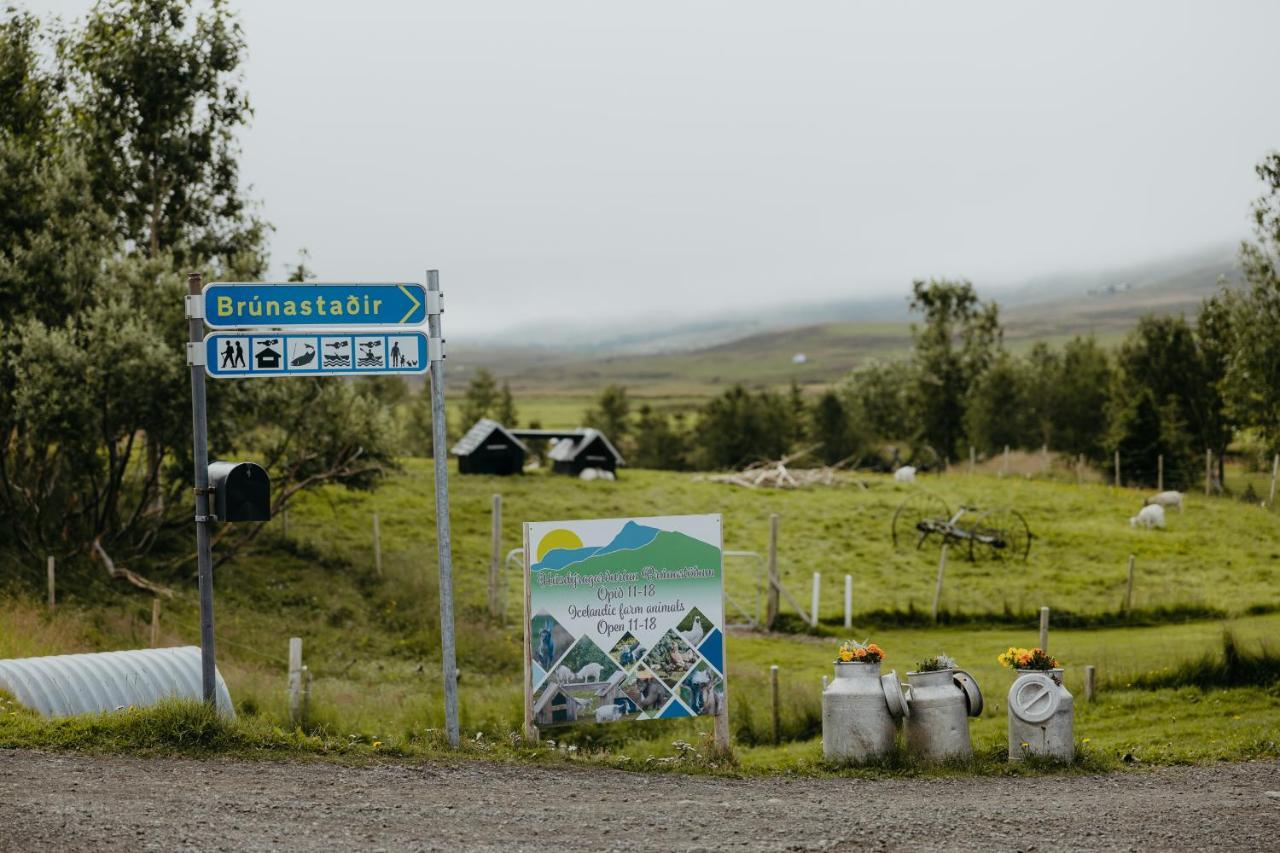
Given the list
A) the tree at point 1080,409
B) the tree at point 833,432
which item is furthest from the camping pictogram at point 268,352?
the tree at point 1080,409

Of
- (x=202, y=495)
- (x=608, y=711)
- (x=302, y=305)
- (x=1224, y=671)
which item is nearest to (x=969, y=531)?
(x=1224, y=671)

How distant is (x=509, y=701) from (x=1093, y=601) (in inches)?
839

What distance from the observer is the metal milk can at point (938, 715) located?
1361 centimetres

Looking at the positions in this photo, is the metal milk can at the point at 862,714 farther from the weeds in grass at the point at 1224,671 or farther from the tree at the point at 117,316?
the tree at the point at 117,316

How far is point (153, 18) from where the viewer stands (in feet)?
118

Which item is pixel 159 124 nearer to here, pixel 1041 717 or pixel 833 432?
pixel 1041 717

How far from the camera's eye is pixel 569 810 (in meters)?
11.0

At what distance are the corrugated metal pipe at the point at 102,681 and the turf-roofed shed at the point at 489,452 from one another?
36649 mm

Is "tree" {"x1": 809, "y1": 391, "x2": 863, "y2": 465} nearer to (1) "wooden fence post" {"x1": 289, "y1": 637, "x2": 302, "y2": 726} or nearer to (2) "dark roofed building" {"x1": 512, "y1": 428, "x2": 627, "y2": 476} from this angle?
(2) "dark roofed building" {"x1": 512, "y1": 428, "x2": 627, "y2": 476}

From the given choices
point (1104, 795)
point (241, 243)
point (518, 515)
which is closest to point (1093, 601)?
point (518, 515)

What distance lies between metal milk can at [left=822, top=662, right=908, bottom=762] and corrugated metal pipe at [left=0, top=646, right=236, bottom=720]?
6.24 metres

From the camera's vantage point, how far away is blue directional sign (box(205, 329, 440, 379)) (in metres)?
13.5

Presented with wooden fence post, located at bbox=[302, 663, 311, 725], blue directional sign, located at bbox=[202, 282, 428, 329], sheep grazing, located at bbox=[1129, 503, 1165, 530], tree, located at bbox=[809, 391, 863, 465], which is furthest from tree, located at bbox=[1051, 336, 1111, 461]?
blue directional sign, located at bbox=[202, 282, 428, 329]

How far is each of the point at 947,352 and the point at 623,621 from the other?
278 ft
